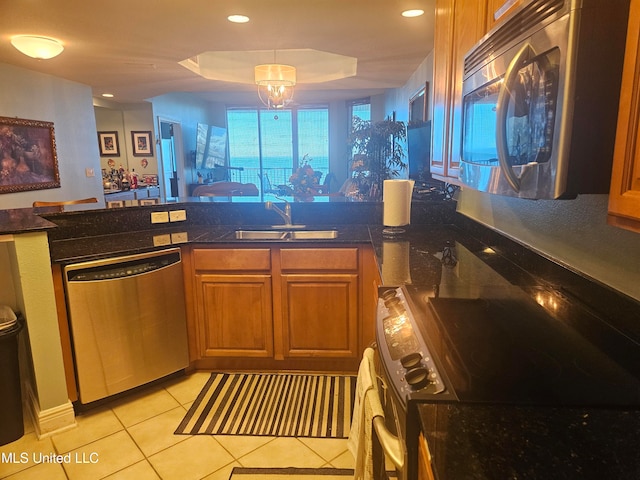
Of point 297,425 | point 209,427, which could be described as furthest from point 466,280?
point 209,427

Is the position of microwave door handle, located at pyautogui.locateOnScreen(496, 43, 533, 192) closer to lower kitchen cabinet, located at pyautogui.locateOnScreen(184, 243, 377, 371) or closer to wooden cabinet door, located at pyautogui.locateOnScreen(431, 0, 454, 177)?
wooden cabinet door, located at pyautogui.locateOnScreen(431, 0, 454, 177)

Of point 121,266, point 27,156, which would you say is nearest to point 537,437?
point 121,266

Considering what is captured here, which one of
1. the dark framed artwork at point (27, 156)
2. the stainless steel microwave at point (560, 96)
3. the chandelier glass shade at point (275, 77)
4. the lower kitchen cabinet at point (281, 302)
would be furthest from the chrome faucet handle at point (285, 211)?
the dark framed artwork at point (27, 156)

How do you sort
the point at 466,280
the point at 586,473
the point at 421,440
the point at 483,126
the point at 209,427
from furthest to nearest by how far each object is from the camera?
the point at 209,427 → the point at 466,280 → the point at 483,126 → the point at 421,440 → the point at 586,473

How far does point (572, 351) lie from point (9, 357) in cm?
236

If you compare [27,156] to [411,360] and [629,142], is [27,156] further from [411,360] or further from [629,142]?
[629,142]

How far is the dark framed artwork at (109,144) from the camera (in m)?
7.70

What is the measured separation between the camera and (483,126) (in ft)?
4.38

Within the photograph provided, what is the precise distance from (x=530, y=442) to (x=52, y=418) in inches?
91.2

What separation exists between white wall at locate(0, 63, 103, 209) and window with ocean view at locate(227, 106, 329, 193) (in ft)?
13.7

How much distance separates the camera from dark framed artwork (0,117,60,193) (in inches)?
170

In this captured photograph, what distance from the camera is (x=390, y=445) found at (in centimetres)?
96

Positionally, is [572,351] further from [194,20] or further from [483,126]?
[194,20]

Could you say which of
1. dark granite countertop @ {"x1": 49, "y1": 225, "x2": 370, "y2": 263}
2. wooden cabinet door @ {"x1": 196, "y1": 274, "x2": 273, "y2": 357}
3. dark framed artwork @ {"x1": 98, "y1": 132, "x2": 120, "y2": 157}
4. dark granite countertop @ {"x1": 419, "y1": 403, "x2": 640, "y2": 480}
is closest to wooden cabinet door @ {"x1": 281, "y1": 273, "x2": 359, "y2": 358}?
wooden cabinet door @ {"x1": 196, "y1": 274, "x2": 273, "y2": 357}
